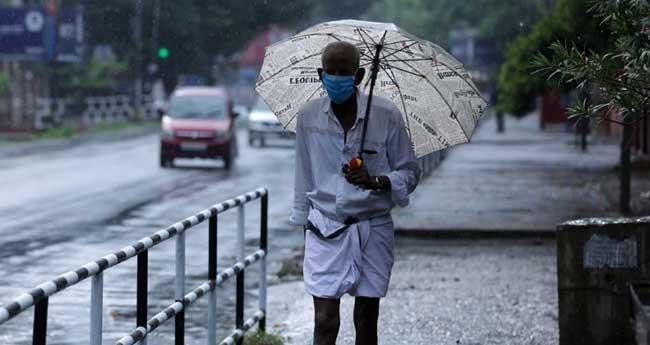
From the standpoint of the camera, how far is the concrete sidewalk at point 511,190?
17766mm

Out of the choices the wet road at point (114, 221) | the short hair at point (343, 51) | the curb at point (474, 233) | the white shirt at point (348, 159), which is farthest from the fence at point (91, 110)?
the short hair at point (343, 51)

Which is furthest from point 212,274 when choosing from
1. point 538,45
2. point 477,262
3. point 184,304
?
point 538,45

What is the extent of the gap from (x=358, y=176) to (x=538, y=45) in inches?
756

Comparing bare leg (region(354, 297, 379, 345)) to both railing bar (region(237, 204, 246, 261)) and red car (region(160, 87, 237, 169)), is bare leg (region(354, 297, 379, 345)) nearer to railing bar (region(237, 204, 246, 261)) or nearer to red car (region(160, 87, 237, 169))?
railing bar (region(237, 204, 246, 261))

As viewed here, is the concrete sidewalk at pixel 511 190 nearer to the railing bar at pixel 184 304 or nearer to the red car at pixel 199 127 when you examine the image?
the red car at pixel 199 127

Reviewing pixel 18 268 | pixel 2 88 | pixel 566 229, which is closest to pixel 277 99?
pixel 566 229

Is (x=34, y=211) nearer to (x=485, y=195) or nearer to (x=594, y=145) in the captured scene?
Result: (x=485, y=195)

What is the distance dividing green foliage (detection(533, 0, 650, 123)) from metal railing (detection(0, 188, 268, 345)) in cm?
195

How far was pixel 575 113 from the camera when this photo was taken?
22.6 feet

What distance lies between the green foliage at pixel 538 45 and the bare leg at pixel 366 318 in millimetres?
12833

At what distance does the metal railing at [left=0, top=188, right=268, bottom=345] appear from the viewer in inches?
188

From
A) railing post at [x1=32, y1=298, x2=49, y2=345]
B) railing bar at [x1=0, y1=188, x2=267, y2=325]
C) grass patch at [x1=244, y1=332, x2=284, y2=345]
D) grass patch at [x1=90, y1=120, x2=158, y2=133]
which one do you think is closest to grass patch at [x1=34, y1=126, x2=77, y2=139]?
grass patch at [x1=90, y1=120, x2=158, y2=133]

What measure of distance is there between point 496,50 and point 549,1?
2994 centimetres

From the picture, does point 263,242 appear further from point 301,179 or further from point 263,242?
point 301,179
